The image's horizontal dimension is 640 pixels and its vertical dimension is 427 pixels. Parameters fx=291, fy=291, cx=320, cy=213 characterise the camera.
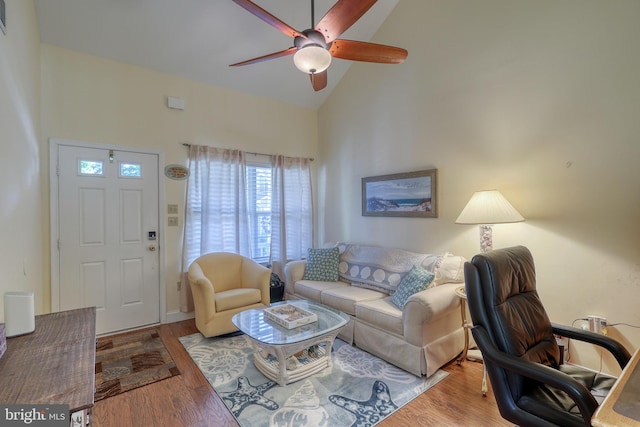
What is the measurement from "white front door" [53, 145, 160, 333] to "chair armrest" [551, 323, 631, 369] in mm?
3710

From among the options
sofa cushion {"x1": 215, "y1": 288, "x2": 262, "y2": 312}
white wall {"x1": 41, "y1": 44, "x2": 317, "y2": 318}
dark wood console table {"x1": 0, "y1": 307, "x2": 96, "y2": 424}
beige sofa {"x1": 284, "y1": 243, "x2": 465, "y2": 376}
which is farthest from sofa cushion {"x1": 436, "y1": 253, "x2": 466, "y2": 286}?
white wall {"x1": 41, "y1": 44, "x2": 317, "y2": 318}

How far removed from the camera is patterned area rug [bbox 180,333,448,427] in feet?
6.08

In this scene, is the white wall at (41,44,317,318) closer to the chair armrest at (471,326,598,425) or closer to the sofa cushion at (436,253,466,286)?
the sofa cushion at (436,253,466,286)

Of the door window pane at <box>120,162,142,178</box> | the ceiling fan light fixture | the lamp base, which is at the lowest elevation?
the lamp base

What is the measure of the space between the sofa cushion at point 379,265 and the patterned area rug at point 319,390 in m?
0.77

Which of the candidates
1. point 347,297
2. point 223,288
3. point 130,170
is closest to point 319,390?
point 347,297

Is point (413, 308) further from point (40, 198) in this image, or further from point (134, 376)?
point (40, 198)

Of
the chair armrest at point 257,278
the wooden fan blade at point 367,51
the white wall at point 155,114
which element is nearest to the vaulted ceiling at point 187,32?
the white wall at point 155,114

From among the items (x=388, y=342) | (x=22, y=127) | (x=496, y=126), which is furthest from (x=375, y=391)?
(x=22, y=127)

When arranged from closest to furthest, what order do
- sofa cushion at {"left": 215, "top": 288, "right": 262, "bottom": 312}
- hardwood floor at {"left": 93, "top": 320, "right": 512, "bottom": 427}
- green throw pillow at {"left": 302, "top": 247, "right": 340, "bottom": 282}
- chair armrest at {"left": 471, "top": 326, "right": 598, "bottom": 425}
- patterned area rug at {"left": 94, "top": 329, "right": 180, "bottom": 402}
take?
chair armrest at {"left": 471, "top": 326, "right": 598, "bottom": 425}
hardwood floor at {"left": 93, "top": 320, "right": 512, "bottom": 427}
patterned area rug at {"left": 94, "top": 329, "right": 180, "bottom": 402}
sofa cushion at {"left": 215, "top": 288, "right": 262, "bottom": 312}
green throw pillow at {"left": 302, "top": 247, "right": 340, "bottom": 282}

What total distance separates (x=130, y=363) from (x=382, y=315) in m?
2.21

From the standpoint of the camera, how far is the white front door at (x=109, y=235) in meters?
2.94

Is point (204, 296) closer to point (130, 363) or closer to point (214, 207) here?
point (130, 363)

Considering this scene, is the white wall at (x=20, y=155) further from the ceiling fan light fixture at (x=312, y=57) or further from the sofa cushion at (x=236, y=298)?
the ceiling fan light fixture at (x=312, y=57)
